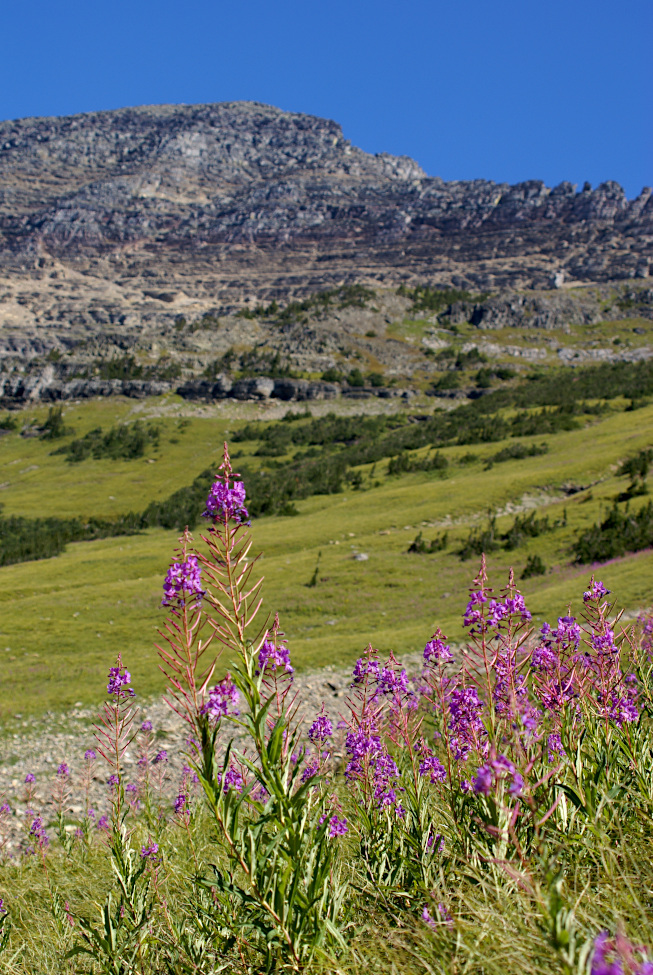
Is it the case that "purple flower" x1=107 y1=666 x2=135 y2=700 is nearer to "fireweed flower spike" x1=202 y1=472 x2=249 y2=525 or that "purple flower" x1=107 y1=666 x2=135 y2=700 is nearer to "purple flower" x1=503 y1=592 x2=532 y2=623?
"fireweed flower spike" x1=202 y1=472 x2=249 y2=525

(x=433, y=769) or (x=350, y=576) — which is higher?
(x=433, y=769)

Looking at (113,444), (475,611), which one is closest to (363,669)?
(475,611)

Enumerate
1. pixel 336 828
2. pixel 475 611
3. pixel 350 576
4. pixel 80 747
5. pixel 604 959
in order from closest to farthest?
pixel 604 959
pixel 475 611
pixel 336 828
pixel 80 747
pixel 350 576

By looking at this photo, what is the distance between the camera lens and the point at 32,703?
53.5 ft

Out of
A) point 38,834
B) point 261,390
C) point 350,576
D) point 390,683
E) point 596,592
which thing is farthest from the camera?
point 261,390

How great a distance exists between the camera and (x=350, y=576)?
28.0 meters

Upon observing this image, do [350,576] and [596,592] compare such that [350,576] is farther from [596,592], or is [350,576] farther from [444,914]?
[444,914]

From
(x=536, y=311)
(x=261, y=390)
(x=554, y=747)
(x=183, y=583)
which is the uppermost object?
(x=536, y=311)

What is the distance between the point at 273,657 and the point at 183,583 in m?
0.88

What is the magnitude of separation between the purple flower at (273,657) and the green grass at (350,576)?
14.5 m

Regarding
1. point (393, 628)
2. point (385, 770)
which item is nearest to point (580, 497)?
point (393, 628)

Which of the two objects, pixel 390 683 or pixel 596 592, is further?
pixel 390 683

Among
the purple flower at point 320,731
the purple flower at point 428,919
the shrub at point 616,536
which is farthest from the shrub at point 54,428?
the purple flower at point 428,919

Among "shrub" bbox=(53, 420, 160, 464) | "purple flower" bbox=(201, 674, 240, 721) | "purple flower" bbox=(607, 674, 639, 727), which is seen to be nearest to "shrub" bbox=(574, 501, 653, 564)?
"purple flower" bbox=(607, 674, 639, 727)
